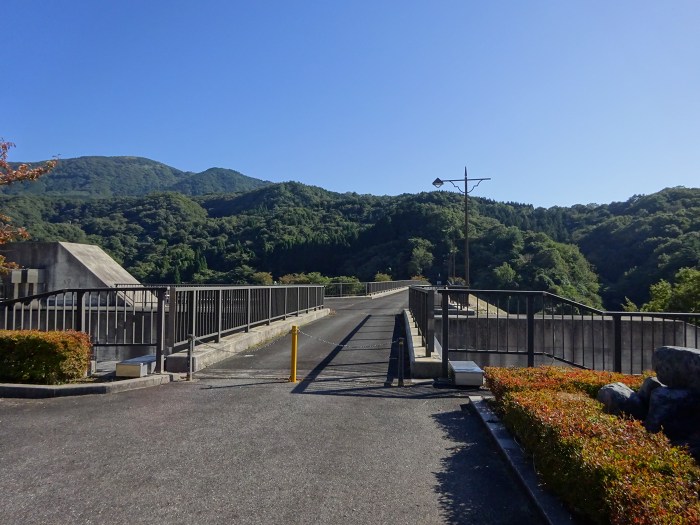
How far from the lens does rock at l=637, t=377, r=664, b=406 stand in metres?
5.40

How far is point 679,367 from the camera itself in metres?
5.06

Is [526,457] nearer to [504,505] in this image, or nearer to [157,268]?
[504,505]

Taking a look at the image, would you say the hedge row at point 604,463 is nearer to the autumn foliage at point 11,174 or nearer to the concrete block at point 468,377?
the concrete block at point 468,377

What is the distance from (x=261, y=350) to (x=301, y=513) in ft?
29.1

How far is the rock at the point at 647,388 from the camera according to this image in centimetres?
540

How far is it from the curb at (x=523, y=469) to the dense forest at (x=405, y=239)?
5757cm

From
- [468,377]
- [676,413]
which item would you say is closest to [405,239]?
[468,377]

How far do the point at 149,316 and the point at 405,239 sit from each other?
11561 cm

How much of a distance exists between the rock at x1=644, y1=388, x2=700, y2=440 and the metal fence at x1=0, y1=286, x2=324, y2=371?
7220 mm

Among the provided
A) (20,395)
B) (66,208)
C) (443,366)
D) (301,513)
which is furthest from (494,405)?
(66,208)

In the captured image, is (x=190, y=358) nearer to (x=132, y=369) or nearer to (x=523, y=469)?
(x=132, y=369)

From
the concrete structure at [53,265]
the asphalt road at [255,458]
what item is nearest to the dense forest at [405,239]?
the concrete structure at [53,265]

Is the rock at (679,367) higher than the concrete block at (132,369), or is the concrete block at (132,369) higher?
the rock at (679,367)

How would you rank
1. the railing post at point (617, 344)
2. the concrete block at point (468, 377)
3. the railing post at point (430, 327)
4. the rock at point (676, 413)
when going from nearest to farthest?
the rock at point (676, 413)
the railing post at point (617, 344)
the concrete block at point (468, 377)
the railing post at point (430, 327)
